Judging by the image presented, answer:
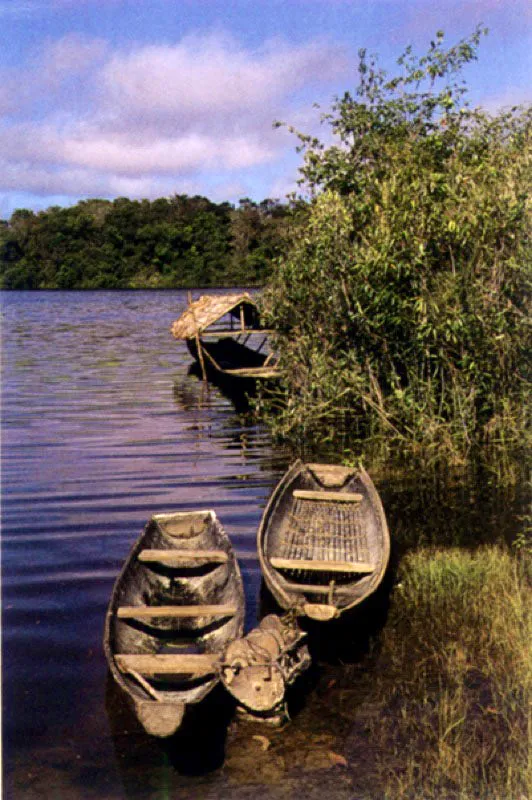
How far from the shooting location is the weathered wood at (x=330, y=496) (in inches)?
437

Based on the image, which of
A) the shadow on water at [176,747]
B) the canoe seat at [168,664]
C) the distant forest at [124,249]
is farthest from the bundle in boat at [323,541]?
the distant forest at [124,249]

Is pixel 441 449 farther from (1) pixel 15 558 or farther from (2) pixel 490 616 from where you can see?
(1) pixel 15 558

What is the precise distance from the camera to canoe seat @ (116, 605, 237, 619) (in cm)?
779

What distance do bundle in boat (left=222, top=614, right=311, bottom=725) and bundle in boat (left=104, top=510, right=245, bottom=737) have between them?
6.0 inches

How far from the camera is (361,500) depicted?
11070 mm

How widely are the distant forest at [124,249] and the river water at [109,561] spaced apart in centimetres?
7053

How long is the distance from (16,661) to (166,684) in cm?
192

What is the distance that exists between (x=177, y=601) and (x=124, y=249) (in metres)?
93.6

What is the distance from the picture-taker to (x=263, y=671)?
6.51 m

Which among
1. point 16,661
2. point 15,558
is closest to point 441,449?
point 15,558

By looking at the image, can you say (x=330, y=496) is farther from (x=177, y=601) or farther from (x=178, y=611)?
(x=178, y=611)

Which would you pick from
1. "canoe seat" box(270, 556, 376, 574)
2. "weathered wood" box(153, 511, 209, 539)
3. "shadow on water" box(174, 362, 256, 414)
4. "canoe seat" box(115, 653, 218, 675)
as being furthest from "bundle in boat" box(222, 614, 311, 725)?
"shadow on water" box(174, 362, 256, 414)

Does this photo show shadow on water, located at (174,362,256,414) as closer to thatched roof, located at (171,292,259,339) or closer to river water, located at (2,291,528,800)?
river water, located at (2,291,528,800)

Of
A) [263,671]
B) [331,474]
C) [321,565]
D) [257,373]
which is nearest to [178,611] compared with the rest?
Answer: [263,671]
